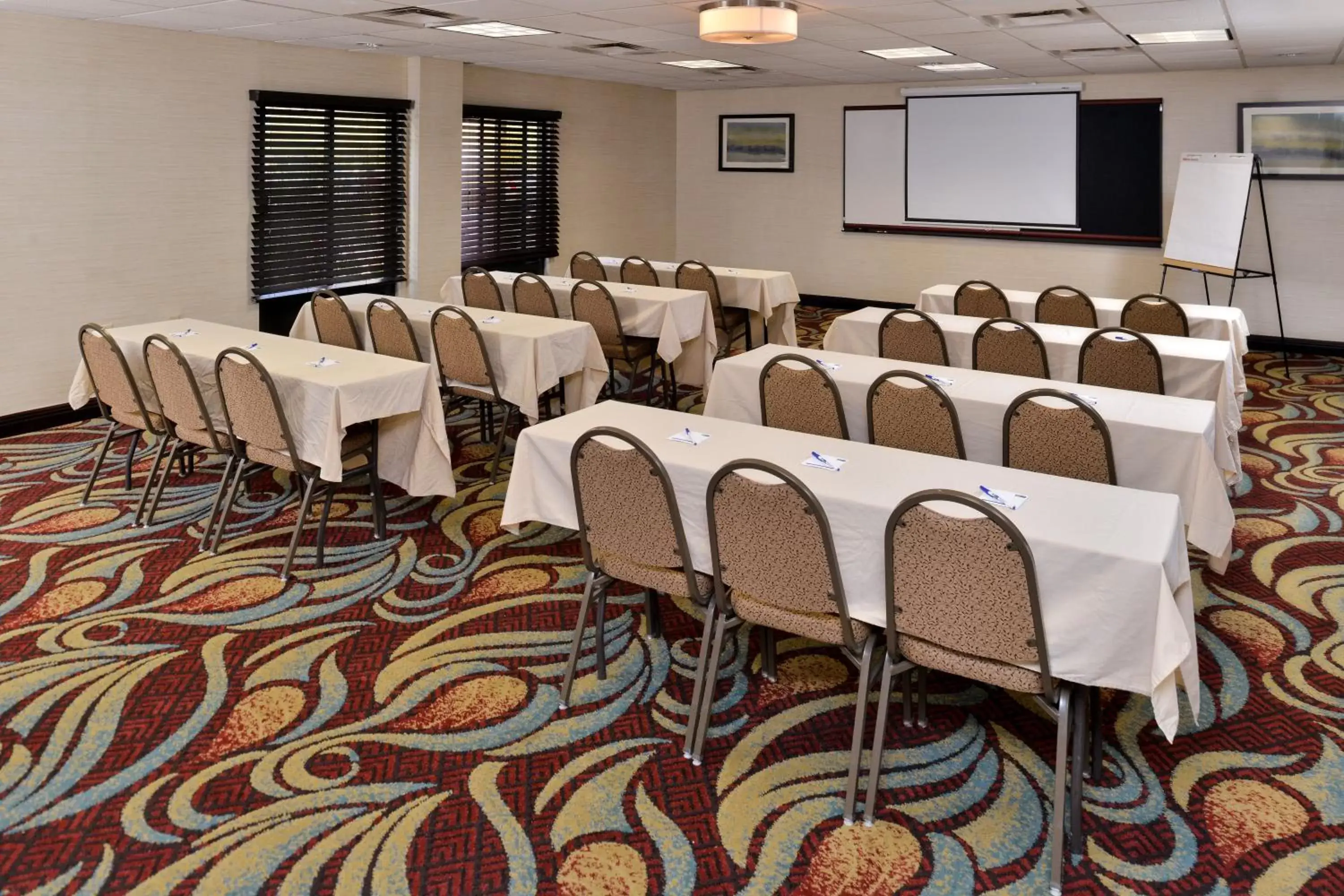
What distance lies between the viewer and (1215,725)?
128 inches

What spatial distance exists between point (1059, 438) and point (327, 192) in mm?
A: 6548

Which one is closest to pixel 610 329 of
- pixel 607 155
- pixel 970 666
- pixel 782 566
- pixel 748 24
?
pixel 748 24

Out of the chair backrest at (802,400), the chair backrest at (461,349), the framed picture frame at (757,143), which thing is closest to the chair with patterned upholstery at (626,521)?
the chair backrest at (802,400)

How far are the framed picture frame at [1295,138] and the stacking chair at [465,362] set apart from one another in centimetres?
761

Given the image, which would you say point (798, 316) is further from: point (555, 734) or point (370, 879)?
point (370, 879)

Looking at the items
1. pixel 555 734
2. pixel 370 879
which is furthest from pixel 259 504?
pixel 370 879

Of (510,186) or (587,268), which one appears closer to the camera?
(587,268)

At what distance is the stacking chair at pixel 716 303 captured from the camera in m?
8.33

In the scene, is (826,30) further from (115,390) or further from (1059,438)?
→ (115,390)

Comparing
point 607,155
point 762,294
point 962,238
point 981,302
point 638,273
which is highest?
point 607,155

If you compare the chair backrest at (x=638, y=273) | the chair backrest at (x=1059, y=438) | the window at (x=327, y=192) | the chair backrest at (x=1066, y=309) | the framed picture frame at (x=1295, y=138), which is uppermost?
the framed picture frame at (x=1295, y=138)

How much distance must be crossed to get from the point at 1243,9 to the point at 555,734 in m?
5.77

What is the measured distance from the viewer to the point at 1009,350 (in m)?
5.53

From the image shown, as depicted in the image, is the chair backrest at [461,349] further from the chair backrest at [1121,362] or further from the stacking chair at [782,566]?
the chair backrest at [1121,362]
